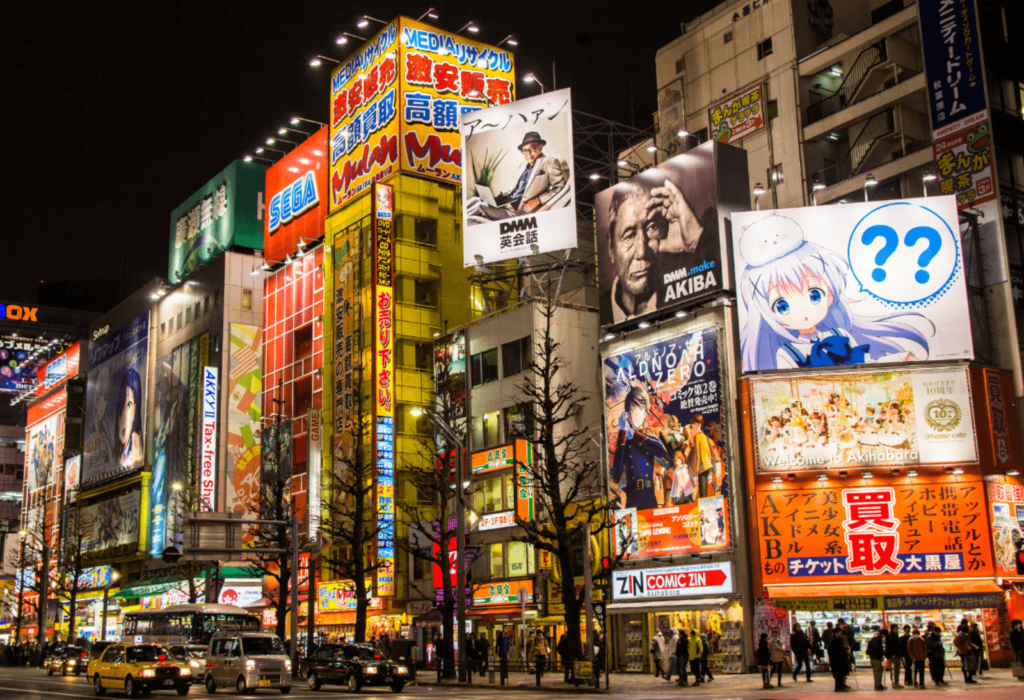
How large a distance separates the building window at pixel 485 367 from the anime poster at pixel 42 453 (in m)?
68.4

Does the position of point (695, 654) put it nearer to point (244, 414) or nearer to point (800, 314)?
point (800, 314)

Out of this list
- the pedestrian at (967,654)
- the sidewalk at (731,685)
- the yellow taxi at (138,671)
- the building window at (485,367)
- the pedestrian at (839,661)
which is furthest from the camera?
the building window at (485,367)

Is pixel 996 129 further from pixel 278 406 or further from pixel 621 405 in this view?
pixel 278 406

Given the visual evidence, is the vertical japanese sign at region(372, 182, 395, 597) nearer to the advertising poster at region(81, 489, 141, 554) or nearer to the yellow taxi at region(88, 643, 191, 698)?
the yellow taxi at region(88, 643, 191, 698)

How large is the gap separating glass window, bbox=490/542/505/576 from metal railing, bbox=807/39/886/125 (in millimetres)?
26252

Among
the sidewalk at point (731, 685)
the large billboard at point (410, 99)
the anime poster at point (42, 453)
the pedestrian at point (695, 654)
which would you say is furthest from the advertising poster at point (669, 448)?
the anime poster at point (42, 453)

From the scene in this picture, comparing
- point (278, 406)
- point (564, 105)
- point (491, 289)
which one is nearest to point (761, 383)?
point (564, 105)

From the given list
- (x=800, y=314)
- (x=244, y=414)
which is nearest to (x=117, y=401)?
(x=244, y=414)

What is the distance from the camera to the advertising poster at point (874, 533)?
34.5 meters

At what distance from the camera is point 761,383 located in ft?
124

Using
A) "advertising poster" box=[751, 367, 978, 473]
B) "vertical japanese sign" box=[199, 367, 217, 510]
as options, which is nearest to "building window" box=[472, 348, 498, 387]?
"advertising poster" box=[751, 367, 978, 473]

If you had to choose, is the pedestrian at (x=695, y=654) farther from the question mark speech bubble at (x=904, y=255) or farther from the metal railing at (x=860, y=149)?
the metal railing at (x=860, y=149)

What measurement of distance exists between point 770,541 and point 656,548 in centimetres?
471

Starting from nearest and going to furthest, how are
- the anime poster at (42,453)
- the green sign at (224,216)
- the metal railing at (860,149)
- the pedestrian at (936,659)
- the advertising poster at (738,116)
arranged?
the pedestrian at (936,659)
the metal railing at (860,149)
the advertising poster at (738,116)
the green sign at (224,216)
the anime poster at (42,453)
